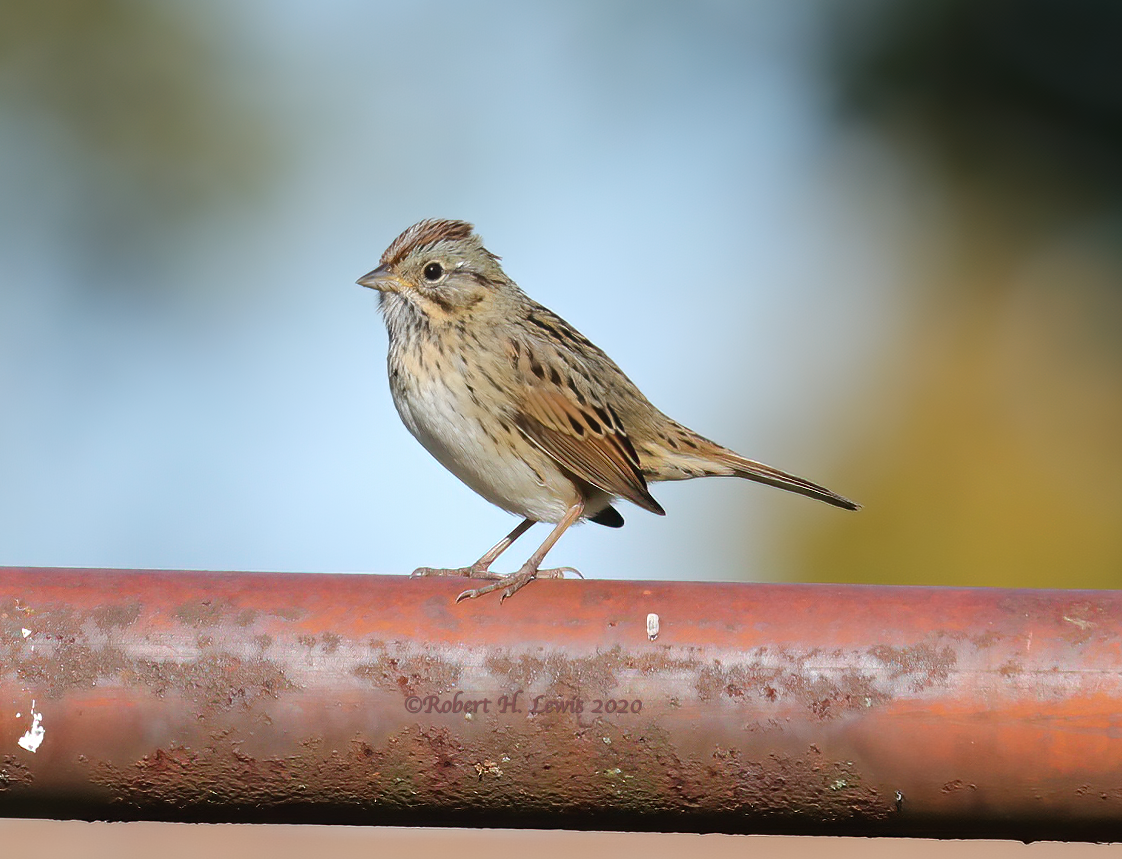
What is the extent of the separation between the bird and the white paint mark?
2.08 m

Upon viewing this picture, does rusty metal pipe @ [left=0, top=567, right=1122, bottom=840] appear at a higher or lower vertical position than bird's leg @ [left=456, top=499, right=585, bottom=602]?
lower

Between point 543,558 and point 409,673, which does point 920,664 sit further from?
point 543,558

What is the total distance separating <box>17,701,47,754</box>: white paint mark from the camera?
1613 millimetres

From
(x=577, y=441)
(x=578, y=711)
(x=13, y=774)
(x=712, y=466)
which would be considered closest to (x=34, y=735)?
(x=13, y=774)

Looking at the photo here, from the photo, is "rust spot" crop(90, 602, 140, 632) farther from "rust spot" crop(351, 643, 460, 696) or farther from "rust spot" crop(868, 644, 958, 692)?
"rust spot" crop(868, 644, 958, 692)

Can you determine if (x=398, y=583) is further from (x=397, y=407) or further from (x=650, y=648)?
(x=397, y=407)

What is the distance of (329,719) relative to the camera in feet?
5.40

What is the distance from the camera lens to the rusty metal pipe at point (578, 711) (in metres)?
1.59

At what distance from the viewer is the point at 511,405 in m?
4.05

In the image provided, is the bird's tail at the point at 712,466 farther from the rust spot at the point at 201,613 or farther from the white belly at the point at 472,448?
the rust spot at the point at 201,613

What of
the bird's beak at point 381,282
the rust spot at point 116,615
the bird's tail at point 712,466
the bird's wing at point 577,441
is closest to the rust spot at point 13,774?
the rust spot at point 116,615

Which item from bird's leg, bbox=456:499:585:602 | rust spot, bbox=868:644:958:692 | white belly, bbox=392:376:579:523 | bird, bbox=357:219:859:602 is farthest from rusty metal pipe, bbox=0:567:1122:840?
white belly, bbox=392:376:579:523

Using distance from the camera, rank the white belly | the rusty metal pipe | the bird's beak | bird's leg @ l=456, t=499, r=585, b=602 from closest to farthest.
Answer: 1. the rusty metal pipe
2. bird's leg @ l=456, t=499, r=585, b=602
3. the white belly
4. the bird's beak

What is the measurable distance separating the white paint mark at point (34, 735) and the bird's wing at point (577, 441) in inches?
99.2
